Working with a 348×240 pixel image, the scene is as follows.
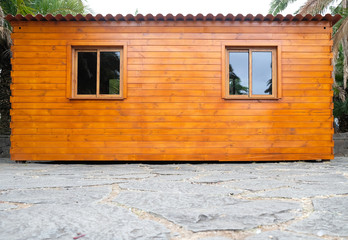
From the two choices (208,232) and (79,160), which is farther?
(79,160)

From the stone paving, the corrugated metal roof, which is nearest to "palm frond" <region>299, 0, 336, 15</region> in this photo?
the corrugated metal roof

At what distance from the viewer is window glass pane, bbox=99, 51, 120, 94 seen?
6.17 meters

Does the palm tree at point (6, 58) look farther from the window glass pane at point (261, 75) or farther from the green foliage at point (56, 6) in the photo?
the window glass pane at point (261, 75)

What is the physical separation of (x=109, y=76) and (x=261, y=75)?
322 centimetres

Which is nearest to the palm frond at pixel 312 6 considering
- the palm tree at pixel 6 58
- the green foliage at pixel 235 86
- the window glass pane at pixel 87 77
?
the green foliage at pixel 235 86

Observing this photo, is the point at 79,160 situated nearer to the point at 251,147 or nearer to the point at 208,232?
the point at 251,147

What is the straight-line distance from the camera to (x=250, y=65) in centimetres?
616

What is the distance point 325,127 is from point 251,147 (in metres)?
1.61

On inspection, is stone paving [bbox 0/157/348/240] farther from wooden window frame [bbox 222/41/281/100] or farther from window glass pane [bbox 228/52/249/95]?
window glass pane [bbox 228/52/249/95]

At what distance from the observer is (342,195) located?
2.45m

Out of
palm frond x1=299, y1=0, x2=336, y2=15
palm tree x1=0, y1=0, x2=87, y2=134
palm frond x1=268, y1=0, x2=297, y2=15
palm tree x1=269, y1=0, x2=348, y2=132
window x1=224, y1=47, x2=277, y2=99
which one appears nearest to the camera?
window x1=224, y1=47, x2=277, y2=99

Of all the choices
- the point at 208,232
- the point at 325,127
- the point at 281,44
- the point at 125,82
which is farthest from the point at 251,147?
the point at 208,232

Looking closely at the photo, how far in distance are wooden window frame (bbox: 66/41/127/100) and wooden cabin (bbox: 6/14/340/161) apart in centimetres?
2

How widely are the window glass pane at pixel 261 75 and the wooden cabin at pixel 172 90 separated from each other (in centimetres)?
2
